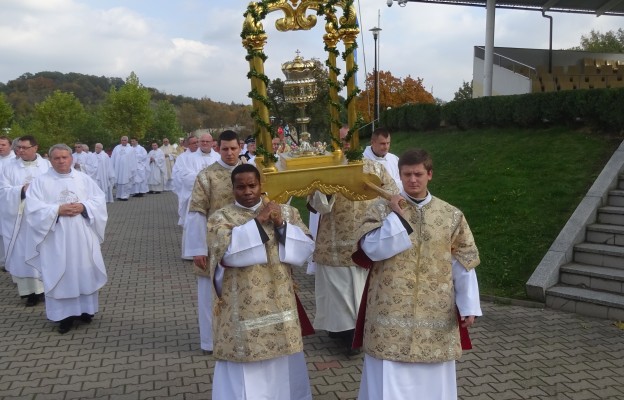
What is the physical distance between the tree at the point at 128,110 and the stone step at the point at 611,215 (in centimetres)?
4371

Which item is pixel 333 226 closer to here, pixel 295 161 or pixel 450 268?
pixel 295 161

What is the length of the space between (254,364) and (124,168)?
2188 cm

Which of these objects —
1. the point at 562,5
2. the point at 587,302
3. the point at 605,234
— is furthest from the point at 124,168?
the point at 587,302

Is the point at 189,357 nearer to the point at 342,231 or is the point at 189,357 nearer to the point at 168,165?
the point at 342,231

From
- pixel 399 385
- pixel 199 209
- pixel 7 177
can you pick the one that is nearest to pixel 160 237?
pixel 7 177

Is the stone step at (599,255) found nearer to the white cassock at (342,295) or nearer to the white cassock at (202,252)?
the white cassock at (342,295)

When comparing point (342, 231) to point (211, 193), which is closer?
point (211, 193)

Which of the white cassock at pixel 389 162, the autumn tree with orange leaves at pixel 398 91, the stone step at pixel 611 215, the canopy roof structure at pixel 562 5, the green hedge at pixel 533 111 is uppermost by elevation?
the canopy roof structure at pixel 562 5

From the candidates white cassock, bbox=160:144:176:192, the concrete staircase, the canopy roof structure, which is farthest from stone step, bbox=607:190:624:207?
white cassock, bbox=160:144:176:192

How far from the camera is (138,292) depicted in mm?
9570

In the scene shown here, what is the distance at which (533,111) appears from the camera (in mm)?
13656

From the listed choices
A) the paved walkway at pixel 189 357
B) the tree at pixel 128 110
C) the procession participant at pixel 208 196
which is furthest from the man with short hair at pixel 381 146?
the tree at pixel 128 110

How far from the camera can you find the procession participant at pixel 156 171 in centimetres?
2675

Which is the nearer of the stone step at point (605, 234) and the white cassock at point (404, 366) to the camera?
the white cassock at point (404, 366)
